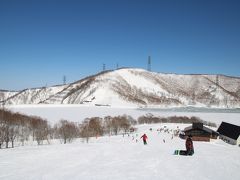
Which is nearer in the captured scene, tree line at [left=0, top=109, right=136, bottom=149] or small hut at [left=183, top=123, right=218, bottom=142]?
small hut at [left=183, top=123, right=218, bottom=142]

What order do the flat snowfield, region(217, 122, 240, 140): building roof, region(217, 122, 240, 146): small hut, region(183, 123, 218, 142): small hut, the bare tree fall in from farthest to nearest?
1. the bare tree
2. region(183, 123, 218, 142): small hut
3. region(217, 122, 240, 140): building roof
4. region(217, 122, 240, 146): small hut
5. the flat snowfield

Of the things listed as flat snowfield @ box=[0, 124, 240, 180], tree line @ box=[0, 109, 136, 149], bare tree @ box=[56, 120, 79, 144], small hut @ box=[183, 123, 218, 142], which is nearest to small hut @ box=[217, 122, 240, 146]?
small hut @ box=[183, 123, 218, 142]

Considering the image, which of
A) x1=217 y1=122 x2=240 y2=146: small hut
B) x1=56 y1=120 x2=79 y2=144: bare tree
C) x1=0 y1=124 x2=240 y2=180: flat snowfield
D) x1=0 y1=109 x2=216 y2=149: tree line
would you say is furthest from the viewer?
x1=56 y1=120 x2=79 y2=144: bare tree

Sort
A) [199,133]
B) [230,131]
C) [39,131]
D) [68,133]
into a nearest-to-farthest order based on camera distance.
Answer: [199,133] → [230,131] → [68,133] → [39,131]

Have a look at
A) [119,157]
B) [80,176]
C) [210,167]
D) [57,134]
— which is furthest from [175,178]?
[57,134]

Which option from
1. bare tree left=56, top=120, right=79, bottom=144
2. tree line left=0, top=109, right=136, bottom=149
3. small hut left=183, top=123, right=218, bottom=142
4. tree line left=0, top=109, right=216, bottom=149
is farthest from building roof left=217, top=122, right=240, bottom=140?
bare tree left=56, top=120, right=79, bottom=144

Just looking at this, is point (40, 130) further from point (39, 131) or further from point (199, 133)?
point (199, 133)

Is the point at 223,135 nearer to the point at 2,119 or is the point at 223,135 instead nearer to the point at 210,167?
the point at 210,167

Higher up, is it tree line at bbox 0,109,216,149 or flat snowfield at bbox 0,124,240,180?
flat snowfield at bbox 0,124,240,180

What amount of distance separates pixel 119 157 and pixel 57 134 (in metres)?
51.7

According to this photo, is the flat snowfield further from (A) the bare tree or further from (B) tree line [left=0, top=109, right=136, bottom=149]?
(A) the bare tree

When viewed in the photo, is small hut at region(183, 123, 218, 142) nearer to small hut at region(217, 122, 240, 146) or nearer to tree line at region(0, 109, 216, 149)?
small hut at region(217, 122, 240, 146)

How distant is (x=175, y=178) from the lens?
1463 cm

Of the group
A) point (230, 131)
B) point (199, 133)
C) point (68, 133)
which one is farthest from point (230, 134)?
point (68, 133)
